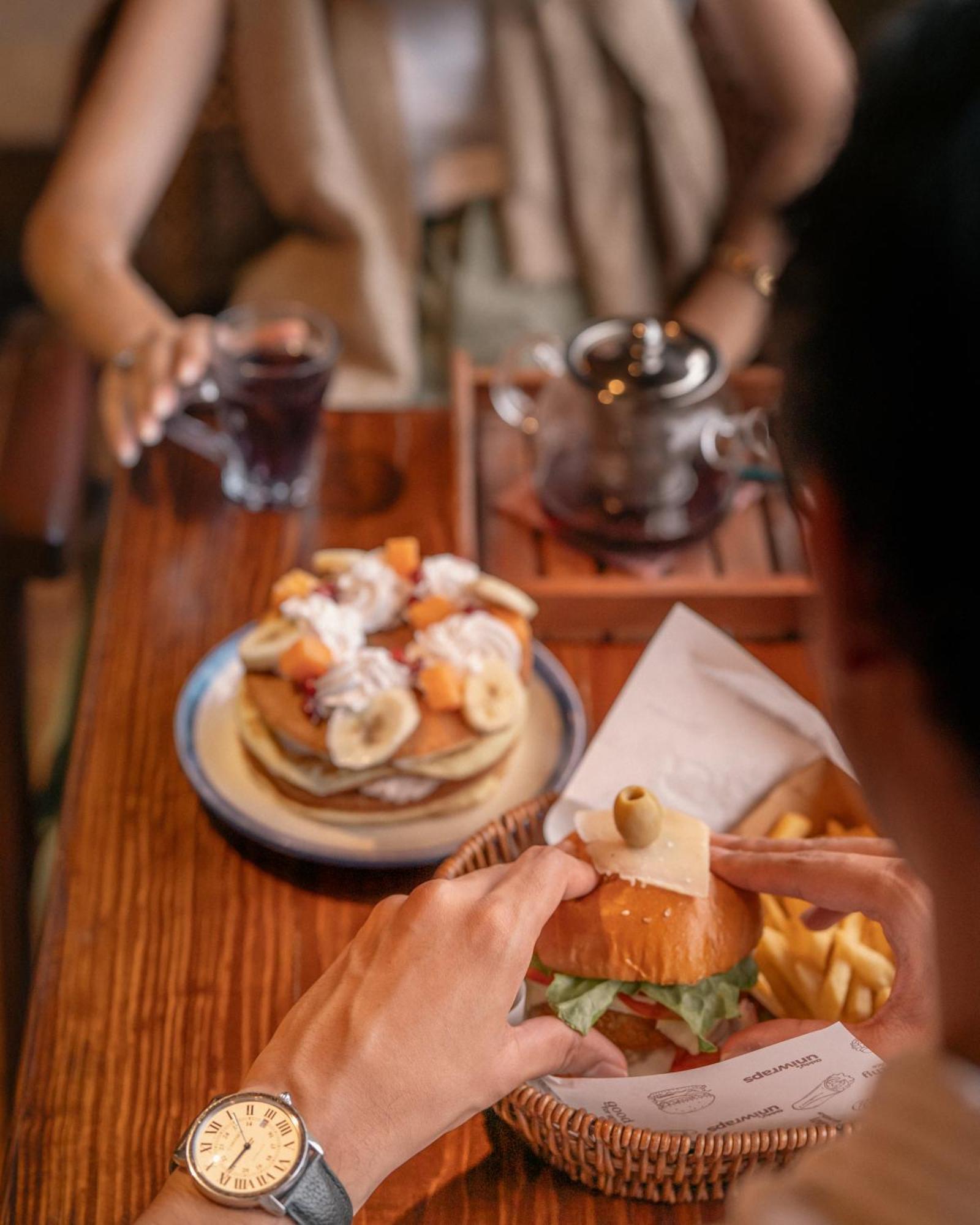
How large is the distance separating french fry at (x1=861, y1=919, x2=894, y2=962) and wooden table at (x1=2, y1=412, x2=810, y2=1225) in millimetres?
256

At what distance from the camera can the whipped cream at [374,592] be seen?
134 centimetres

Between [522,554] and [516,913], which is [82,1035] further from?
[522,554]

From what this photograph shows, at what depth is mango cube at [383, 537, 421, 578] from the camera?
4.56ft

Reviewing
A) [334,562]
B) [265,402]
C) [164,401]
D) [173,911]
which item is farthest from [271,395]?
[173,911]

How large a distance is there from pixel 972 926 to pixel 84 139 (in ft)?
6.70

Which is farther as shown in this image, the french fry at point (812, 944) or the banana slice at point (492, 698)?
the banana slice at point (492, 698)

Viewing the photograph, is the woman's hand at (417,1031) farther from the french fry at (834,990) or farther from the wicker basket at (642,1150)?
the french fry at (834,990)

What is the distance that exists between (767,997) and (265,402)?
39.6 inches

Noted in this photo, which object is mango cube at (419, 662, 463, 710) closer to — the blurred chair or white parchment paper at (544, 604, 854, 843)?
white parchment paper at (544, 604, 854, 843)

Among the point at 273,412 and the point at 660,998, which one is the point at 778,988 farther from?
the point at 273,412

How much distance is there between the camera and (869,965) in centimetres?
101

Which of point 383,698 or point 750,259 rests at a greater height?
point 383,698

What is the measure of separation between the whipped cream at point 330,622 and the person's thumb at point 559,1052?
476 mm

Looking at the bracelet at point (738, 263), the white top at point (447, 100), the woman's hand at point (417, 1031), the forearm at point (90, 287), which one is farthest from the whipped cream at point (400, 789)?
the white top at point (447, 100)
